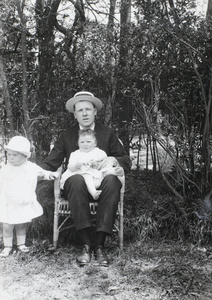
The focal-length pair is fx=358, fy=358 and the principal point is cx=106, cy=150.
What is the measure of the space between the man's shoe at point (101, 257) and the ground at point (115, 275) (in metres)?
0.05

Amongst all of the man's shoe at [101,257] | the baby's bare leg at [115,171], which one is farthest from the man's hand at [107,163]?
the man's shoe at [101,257]

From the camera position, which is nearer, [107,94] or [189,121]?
[189,121]

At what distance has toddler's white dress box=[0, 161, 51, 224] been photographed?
3.45m

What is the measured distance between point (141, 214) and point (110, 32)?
2.40m

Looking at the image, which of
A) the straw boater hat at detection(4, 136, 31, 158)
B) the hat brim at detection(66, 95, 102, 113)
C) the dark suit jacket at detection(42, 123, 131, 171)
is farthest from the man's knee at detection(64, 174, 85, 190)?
the hat brim at detection(66, 95, 102, 113)

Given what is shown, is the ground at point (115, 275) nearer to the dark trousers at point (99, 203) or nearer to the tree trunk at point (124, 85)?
the dark trousers at point (99, 203)

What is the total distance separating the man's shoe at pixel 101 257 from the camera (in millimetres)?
3229

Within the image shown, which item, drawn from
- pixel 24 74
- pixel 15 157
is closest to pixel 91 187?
pixel 15 157

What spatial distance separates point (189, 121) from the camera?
173 inches

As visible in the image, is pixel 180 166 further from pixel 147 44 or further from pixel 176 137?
pixel 147 44

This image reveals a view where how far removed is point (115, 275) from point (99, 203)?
2.26 feet

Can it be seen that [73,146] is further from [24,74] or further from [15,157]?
[24,74]

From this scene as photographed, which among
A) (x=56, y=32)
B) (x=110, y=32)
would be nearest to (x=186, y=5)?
(x=110, y=32)

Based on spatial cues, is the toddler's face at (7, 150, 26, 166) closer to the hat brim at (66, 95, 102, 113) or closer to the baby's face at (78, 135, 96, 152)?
the baby's face at (78, 135, 96, 152)
